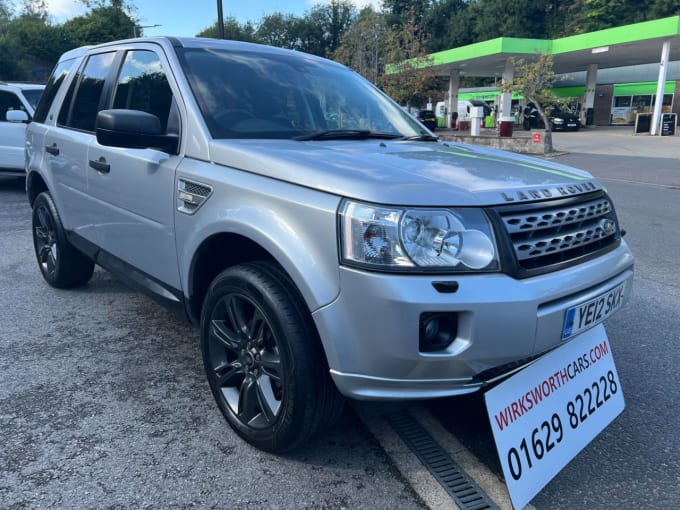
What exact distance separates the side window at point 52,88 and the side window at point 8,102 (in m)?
6.28

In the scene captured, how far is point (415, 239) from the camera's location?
1.96m

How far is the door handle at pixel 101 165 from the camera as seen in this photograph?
11.1ft

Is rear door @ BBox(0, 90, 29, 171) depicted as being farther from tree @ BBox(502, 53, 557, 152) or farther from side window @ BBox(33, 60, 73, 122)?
tree @ BBox(502, 53, 557, 152)

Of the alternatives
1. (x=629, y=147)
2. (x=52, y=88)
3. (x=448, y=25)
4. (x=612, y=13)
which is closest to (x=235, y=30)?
(x=448, y=25)

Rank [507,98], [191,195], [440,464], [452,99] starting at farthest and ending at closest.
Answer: [452,99], [507,98], [191,195], [440,464]

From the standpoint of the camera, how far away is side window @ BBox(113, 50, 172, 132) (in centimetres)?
307

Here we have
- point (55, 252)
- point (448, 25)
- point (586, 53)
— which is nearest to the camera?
point (55, 252)

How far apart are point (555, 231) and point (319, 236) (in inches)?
37.7

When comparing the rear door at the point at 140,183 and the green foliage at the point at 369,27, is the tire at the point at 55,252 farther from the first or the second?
the green foliage at the point at 369,27

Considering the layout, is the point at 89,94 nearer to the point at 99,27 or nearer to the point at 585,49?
the point at 585,49

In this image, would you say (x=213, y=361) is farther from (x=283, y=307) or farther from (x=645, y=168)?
(x=645, y=168)

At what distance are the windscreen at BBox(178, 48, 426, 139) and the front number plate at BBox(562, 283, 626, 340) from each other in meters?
1.55

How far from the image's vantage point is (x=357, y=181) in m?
2.05

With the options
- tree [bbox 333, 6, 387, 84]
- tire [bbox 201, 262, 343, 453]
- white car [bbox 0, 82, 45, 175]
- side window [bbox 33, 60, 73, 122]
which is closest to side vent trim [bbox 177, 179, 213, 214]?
tire [bbox 201, 262, 343, 453]
